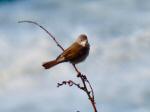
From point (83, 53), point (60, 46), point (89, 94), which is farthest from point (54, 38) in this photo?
point (83, 53)

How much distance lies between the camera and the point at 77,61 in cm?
977

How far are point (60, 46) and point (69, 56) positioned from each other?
4.69m

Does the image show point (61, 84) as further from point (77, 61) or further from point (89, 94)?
point (77, 61)

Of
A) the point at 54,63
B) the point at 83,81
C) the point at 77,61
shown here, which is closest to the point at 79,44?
the point at 77,61

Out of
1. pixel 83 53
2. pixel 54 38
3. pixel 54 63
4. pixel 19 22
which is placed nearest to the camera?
pixel 19 22

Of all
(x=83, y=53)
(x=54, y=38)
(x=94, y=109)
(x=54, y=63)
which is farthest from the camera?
(x=83, y=53)

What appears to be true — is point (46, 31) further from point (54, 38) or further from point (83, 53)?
point (83, 53)

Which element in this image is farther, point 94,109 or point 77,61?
point 77,61

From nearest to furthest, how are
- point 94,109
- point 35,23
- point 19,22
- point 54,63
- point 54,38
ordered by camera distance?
point 94,109, point 19,22, point 35,23, point 54,38, point 54,63

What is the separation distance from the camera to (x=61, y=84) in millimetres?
4852

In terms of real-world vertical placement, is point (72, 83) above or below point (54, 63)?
below

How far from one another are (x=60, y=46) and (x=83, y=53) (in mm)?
5470

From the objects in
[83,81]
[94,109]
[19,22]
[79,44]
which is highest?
[79,44]

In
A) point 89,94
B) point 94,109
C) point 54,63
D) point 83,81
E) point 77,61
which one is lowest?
point 94,109
